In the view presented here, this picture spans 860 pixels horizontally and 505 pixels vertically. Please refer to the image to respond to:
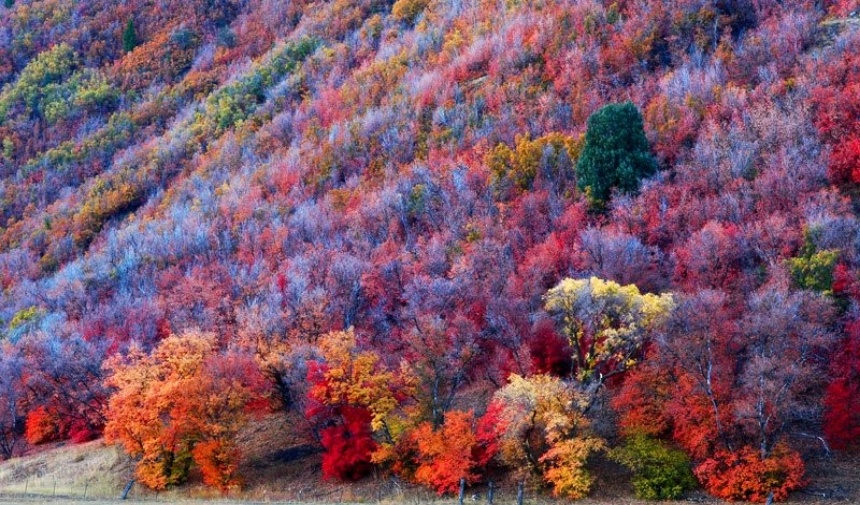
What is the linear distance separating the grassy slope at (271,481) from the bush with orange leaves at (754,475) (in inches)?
33.8

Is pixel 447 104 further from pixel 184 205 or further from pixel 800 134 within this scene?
pixel 800 134

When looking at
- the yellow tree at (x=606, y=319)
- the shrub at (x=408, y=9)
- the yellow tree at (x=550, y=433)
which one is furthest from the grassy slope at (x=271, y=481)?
the shrub at (x=408, y=9)

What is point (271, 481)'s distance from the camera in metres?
52.5

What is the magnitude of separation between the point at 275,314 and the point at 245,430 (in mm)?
9760

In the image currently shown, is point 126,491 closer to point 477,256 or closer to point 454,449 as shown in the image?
point 454,449

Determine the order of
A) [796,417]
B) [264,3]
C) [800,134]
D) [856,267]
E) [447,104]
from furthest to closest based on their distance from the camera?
[264,3] < [447,104] < [800,134] < [856,267] < [796,417]

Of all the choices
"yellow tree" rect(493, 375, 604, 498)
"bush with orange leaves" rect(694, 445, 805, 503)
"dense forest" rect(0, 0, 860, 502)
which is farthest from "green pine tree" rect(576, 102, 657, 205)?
"bush with orange leaves" rect(694, 445, 805, 503)

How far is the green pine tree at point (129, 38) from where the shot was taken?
18362 cm

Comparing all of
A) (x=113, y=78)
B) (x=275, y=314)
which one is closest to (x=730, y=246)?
(x=275, y=314)

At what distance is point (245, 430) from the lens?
2343 inches

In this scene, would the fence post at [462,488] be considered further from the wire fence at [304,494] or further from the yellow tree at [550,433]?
the yellow tree at [550,433]

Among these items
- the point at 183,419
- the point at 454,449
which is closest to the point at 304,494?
the point at 183,419

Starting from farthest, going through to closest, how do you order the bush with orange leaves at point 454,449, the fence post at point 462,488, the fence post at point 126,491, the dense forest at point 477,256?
1. the fence post at point 126,491
2. the bush with orange leaves at point 454,449
3. the dense forest at point 477,256
4. the fence post at point 462,488

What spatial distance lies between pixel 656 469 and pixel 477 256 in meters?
31.8
